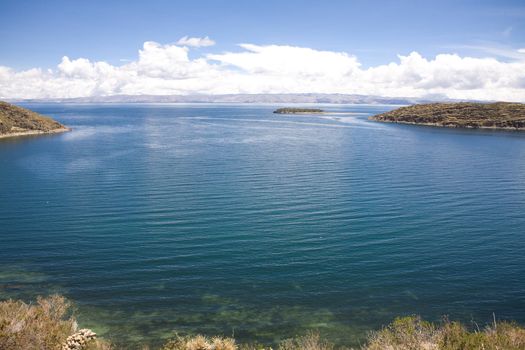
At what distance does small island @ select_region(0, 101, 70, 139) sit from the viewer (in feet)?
484

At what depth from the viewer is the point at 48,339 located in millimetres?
20672

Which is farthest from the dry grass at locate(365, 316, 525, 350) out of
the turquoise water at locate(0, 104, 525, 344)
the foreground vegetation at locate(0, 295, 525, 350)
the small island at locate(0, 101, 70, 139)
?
the small island at locate(0, 101, 70, 139)

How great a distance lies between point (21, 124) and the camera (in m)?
157

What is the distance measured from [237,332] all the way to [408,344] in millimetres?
10792

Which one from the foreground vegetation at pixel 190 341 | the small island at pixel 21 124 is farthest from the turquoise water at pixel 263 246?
the small island at pixel 21 124

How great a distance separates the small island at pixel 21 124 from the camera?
484 ft

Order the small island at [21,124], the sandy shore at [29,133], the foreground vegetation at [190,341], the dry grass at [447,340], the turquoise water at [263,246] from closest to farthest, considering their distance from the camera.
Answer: the foreground vegetation at [190,341] → the dry grass at [447,340] → the turquoise water at [263,246] → the sandy shore at [29,133] → the small island at [21,124]

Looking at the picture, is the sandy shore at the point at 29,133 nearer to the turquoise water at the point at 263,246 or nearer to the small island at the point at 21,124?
the small island at the point at 21,124

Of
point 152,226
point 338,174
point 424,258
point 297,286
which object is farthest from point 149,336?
point 338,174

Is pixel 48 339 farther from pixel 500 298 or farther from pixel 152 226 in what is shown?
pixel 500 298

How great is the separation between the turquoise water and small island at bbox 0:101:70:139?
8050 centimetres

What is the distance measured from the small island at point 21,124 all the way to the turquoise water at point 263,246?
80.5 m

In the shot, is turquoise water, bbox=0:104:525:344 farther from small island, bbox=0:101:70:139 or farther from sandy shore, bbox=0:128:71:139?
small island, bbox=0:101:70:139

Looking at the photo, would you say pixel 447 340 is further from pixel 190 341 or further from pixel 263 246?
pixel 263 246
